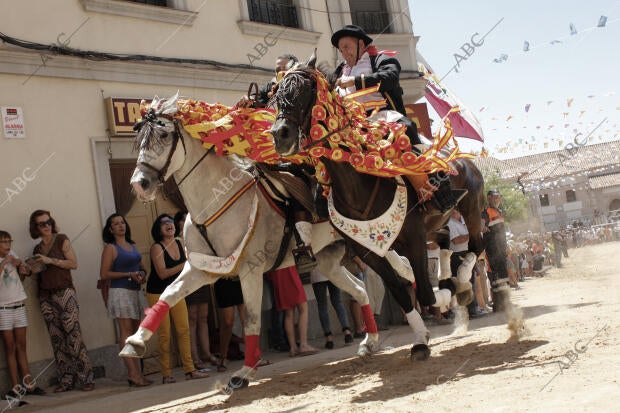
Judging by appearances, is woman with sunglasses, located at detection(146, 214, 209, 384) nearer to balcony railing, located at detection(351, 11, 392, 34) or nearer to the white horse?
the white horse

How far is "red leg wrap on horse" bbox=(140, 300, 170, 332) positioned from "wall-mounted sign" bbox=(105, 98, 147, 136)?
4.11 meters

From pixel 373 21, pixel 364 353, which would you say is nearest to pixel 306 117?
pixel 364 353

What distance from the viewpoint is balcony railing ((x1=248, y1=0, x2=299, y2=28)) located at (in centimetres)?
1225

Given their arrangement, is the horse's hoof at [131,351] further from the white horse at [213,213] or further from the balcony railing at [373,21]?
the balcony railing at [373,21]

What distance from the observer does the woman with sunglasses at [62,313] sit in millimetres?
8164

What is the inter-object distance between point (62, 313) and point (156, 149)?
9.77 feet

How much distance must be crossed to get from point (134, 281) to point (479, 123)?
8.17 metres

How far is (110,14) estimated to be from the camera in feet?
32.4

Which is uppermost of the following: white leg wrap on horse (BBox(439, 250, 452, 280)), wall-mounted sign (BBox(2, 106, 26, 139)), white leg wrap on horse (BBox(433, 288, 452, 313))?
wall-mounted sign (BBox(2, 106, 26, 139))

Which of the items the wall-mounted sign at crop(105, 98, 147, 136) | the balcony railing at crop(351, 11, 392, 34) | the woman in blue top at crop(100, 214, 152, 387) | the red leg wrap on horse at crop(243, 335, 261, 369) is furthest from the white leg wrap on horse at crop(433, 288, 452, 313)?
the balcony railing at crop(351, 11, 392, 34)

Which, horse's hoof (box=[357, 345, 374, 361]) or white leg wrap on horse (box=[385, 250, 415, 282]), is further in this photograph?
horse's hoof (box=[357, 345, 374, 361])

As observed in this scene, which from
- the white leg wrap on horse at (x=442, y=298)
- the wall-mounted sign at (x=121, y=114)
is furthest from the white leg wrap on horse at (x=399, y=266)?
the wall-mounted sign at (x=121, y=114)

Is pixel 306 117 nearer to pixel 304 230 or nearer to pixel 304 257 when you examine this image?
pixel 304 230

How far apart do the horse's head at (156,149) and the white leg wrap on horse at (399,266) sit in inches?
82.0
